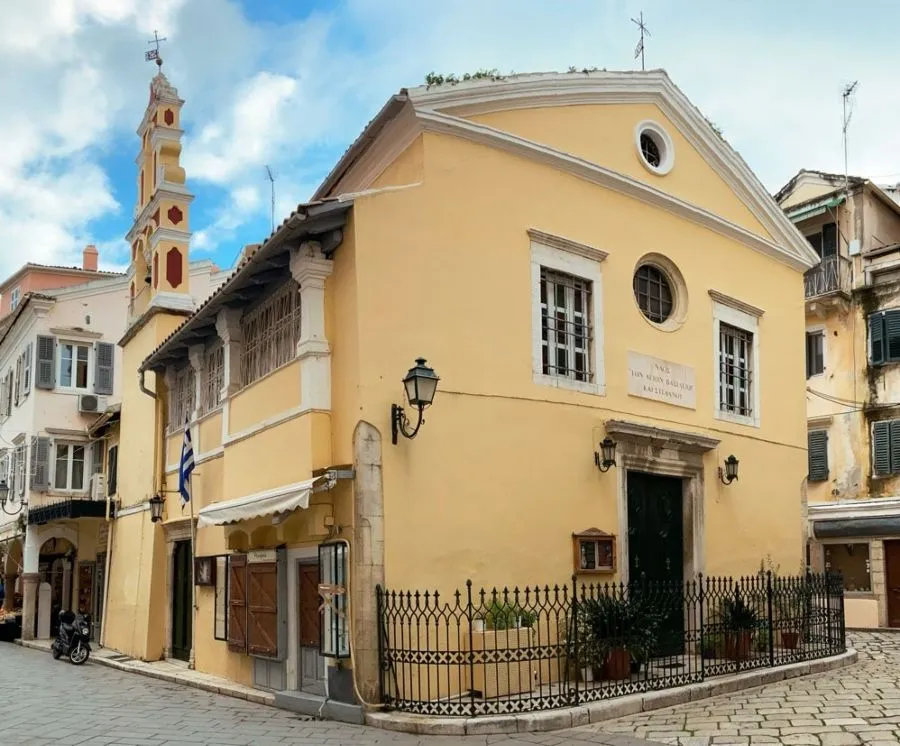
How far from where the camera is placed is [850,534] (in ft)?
70.5

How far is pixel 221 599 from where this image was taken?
14.1m

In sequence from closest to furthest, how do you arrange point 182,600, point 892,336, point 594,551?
point 594,551 < point 182,600 < point 892,336

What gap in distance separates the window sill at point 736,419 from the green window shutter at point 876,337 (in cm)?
775

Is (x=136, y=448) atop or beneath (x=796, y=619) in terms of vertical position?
atop

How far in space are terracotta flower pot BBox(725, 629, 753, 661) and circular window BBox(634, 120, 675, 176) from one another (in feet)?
21.7

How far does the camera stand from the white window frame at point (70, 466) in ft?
82.8

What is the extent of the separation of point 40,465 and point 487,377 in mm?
17451

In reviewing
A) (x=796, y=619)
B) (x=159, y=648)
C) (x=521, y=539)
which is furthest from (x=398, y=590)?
(x=159, y=648)

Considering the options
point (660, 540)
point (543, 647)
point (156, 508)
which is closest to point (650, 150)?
point (660, 540)

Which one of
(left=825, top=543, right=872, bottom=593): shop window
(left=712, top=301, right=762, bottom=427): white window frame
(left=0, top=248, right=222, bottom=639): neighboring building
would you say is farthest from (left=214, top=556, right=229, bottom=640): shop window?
(left=825, top=543, right=872, bottom=593): shop window

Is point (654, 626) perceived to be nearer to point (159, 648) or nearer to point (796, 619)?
point (796, 619)

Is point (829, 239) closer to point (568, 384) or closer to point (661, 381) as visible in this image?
point (661, 381)

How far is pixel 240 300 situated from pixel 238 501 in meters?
2.99

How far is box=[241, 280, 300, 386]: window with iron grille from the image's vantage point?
1220 centimetres
